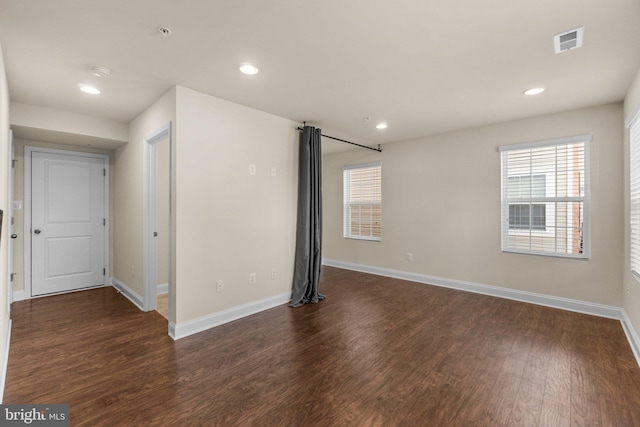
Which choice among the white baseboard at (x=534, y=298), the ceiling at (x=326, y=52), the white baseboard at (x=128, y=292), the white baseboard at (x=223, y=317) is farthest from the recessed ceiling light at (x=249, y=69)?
the white baseboard at (x=534, y=298)

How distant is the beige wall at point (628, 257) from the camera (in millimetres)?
2699

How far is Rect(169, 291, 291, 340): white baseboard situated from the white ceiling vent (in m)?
3.75

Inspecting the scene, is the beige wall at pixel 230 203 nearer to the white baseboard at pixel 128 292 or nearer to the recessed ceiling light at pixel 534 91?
the white baseboard at pixel 128 292

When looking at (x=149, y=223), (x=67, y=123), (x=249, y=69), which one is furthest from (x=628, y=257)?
(x=67, y=123)

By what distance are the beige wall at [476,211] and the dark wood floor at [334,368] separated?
1.88ft

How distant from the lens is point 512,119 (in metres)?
4.05

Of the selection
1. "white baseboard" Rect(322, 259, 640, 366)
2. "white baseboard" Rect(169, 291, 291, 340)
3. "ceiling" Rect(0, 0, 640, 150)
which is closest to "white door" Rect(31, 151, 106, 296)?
"ceiling" Rect(0, 0, 640, 150)

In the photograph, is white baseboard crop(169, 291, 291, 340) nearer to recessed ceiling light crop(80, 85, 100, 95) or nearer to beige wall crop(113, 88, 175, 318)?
beige wall crop(113, 88, 175, 318)

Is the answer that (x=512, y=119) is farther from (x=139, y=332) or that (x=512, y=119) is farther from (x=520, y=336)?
(x=139, y=332)

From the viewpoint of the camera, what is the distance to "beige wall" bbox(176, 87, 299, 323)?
3.01m

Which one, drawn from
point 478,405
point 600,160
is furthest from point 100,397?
point 600,160

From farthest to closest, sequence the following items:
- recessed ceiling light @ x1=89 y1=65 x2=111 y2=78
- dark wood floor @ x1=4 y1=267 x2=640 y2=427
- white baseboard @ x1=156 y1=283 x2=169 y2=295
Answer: white baseboard @ x1=156 y1=283 x2=169 y2=295, recessed ceiling light @ x1=89 y1=65 x2=111 y2=78, dark wood floor @ x1=4 y1=267 x2=640 y2=427

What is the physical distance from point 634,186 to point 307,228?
3477mm

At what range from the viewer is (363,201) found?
19.8 feet
